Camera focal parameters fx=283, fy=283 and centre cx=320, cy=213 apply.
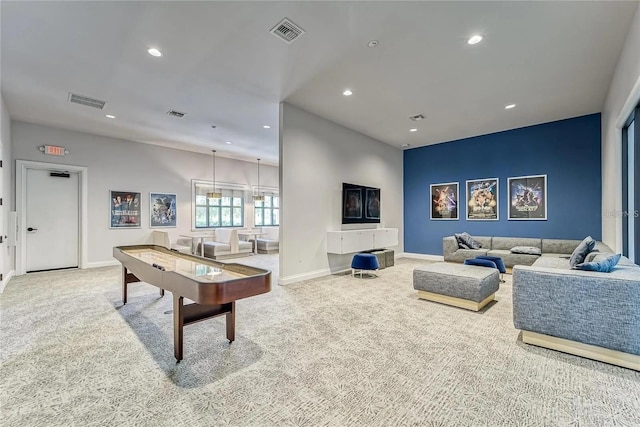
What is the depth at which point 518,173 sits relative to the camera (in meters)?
6.58

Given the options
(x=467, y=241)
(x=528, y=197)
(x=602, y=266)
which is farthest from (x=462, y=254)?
(x=602, y=266)

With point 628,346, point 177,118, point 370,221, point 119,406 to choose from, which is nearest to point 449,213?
point 370,221

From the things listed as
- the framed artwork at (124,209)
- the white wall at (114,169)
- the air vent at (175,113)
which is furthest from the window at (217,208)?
the air vent at (175,113)

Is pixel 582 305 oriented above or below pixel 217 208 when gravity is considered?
below

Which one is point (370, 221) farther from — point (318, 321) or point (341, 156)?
point (318, 321)

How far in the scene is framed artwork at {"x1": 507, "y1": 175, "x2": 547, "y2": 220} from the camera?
6277 millimetres

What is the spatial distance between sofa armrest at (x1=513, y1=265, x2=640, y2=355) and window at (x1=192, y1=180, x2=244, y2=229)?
8.28 metres

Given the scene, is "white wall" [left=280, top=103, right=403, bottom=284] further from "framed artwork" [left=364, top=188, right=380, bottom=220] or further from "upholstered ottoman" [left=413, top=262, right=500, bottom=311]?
"upholstered ottoman" [left=413, top=262, right=500, bottom=311]

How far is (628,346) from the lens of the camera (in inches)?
87.9

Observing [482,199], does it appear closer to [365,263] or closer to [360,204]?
[360,204]

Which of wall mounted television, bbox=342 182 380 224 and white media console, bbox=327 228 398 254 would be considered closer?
white media console, bbox=327 228 398 254

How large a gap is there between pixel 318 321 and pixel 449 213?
18.7ft

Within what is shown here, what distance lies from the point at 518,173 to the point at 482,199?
94cm

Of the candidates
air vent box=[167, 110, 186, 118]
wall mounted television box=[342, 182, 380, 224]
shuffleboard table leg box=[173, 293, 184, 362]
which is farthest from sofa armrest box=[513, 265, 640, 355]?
air vent box=[167, 110, 186, 118]
